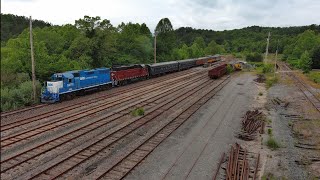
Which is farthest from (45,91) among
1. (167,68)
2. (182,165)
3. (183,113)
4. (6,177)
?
(167,68)

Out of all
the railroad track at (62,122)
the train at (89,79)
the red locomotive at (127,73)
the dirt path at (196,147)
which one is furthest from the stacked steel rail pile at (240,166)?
the red locomotive at (127,73)

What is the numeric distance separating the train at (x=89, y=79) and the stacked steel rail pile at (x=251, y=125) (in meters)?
18.3

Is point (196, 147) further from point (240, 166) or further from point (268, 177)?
point (268, 177)

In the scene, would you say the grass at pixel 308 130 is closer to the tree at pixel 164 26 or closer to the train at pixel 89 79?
the train at pixel 89 79

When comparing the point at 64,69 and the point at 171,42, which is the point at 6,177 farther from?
the point at 171,42

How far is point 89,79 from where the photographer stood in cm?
3484

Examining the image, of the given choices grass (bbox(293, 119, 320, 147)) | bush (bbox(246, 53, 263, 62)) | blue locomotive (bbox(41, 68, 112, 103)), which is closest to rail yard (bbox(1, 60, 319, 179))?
blue locomotive (bbox(41, 68, 112, 103))

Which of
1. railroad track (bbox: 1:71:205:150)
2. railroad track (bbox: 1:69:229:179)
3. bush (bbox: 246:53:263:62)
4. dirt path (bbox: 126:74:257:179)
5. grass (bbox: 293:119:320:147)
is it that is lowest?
grass (bbox: 293:119:320:147)

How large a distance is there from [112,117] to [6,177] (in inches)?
476

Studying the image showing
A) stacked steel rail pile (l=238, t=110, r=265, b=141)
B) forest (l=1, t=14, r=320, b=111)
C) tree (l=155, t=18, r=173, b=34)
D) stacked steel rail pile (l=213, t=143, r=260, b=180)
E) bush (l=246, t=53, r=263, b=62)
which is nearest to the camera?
stacked steel rail pile (l=213, t=143, r=260, b=180)

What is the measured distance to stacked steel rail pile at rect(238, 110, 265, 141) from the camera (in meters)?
20.8

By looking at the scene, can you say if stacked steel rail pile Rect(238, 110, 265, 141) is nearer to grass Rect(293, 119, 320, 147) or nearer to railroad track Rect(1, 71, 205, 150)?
grass Rect(293, 119, 320, 147)

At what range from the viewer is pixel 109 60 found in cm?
5162

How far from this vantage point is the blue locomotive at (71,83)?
2911cm
